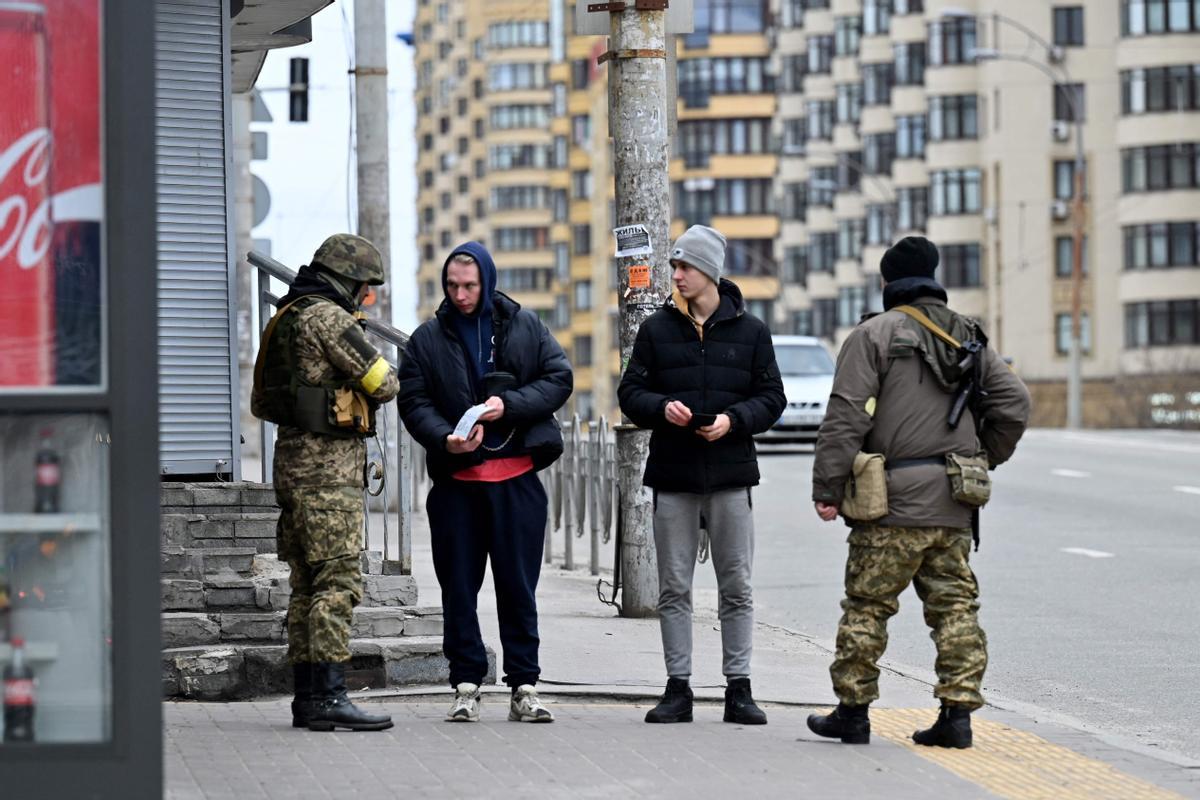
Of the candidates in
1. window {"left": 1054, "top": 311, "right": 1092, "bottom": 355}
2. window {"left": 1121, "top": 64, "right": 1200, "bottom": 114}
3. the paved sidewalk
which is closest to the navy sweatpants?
the paved sidewalk

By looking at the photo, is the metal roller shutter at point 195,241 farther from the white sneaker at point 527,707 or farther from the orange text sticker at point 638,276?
the orange text sticker at point 638,276

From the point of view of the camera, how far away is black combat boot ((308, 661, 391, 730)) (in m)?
8.67

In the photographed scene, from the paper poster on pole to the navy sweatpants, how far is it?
144 inches

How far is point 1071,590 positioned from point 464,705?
7.60m

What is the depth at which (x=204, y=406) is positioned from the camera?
10750mm

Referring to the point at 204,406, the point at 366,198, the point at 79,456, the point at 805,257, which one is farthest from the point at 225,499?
the point at 805,257

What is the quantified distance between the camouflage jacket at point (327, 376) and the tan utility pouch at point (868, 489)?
174 centimetres

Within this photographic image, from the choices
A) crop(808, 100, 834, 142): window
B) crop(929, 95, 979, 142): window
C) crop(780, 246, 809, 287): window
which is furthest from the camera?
crop(780, 246, 809, 287): window

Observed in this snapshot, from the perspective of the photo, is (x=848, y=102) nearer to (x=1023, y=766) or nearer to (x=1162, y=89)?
(x=1162, y=89)

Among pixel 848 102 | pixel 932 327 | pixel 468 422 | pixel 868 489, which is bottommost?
pixel 868 489

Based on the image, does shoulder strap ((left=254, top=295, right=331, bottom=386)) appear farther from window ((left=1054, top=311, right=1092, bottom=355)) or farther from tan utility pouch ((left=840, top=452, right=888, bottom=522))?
window ((left=1054, top=311, right=1092, bottom=355))

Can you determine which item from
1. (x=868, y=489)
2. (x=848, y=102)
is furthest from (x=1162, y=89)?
(x=868, y=489)

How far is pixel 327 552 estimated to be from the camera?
862cm

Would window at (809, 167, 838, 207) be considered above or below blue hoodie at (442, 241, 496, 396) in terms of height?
above
